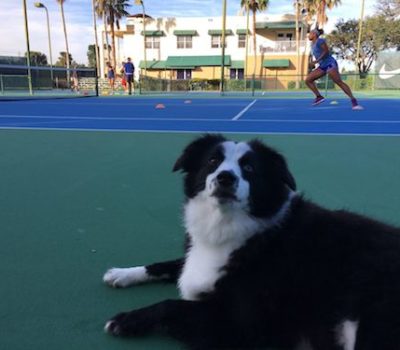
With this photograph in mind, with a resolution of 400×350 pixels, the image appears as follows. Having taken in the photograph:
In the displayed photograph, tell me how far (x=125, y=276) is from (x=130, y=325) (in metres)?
0.58

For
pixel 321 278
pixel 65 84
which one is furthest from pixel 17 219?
pixel 65 84

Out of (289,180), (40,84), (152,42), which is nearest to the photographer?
(289,180)

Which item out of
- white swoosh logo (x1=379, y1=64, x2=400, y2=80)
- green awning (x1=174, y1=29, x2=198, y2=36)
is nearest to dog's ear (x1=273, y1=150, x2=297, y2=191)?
white swoosh logo (x1=379, y1=64, x2=400, y2=80)

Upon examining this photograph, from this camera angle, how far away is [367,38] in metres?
58.2

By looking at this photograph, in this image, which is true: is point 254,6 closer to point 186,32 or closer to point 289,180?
point 186,32

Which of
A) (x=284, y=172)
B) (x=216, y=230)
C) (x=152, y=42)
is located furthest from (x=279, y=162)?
(x=152, y=42)

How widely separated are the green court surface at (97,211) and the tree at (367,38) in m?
49.8

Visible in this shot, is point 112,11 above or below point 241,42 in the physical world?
above

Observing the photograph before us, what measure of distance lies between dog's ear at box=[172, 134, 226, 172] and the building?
5281 cm

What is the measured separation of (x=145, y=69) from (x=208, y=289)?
185 feet

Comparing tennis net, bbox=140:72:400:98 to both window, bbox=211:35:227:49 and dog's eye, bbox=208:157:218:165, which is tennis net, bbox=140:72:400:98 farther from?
dog's eye, bbox=208:157:218:165

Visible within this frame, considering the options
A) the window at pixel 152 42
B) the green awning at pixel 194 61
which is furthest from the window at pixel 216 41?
the window at pixel 152 42

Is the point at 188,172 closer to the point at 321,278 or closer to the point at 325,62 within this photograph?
the point at 321,278

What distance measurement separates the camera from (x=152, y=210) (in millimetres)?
Answer: 4379
